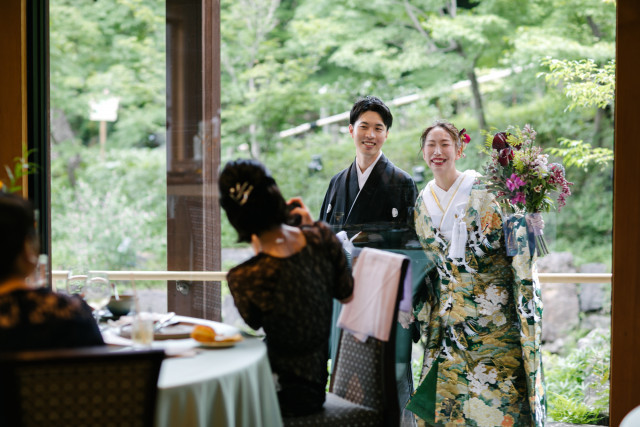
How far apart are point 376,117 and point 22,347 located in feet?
7.18

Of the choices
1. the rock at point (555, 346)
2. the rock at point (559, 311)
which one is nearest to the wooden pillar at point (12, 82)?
the rock at point (559, 311)

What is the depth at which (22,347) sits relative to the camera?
5.56ft

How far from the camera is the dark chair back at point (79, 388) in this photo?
1.54 metres

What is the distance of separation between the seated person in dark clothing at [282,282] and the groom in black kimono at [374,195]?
1213 mm

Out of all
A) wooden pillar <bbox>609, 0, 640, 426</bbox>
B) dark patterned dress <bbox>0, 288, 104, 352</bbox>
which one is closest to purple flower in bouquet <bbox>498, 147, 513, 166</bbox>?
wooden pillar <bbox>609, 0, 640, 426</bbox>

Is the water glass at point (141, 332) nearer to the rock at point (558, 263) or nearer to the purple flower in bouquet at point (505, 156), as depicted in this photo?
the purple flower in bouquet at point (505, 156)

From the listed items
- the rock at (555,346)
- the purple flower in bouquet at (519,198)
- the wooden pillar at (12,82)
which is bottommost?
the rock at (555,346)

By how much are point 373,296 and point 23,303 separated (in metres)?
1.14

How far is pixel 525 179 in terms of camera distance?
2.96 metres

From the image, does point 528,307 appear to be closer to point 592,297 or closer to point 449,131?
point 449,131

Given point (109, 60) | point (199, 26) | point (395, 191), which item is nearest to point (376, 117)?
point (395, 191)

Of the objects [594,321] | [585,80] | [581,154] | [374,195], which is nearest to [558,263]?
[594,321]

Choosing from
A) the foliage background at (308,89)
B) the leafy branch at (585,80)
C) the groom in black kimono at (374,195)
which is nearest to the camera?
the groom in black kimono at (374,195)

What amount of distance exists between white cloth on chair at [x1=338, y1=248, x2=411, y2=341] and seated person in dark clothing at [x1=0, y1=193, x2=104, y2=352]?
100 cm
